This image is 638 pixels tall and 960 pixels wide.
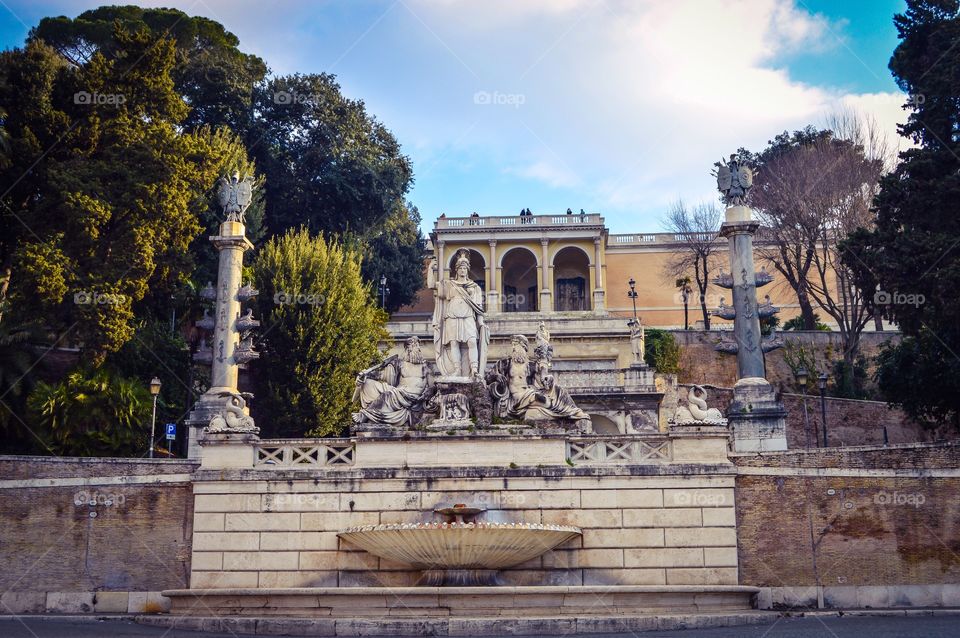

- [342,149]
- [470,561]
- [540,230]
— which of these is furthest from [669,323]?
[470,561]

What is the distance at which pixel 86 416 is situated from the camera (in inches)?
1001

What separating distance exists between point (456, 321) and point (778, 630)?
8.97 m

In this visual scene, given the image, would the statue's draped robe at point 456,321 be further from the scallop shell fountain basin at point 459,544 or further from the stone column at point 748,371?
the stone column at point 748,371

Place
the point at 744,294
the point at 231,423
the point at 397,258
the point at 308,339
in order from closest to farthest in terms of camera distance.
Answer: the point at 231,423, the point at 744,294, the point at 308,339, the point at 397,258

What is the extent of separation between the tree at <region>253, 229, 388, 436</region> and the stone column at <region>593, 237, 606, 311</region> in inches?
822

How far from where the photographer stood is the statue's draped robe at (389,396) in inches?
795

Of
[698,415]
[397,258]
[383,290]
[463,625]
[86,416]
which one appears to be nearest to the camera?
[463,625]

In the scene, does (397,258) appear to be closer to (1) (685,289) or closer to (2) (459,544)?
(1) (685,289)

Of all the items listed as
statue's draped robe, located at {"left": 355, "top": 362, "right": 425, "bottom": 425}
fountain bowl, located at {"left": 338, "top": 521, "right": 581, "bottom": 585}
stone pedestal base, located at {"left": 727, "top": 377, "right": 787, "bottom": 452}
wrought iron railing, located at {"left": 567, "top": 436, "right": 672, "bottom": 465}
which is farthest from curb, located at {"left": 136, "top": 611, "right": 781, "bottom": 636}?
stone pedestal base, located at {"left": 727, "top": 377, "right": 787, "bottom": 452}

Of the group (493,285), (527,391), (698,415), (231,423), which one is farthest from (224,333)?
(493,285)

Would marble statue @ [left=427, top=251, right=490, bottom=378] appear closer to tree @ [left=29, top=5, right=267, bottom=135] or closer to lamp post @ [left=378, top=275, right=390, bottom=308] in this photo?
tree @ [left=29, top=5, right=267, bottom=135]

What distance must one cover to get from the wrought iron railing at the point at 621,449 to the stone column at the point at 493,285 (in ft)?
98.6

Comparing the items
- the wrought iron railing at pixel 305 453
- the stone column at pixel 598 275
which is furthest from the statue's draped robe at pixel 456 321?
the stone column at pixel 598 275

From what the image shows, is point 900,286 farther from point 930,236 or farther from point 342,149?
point 342,149
